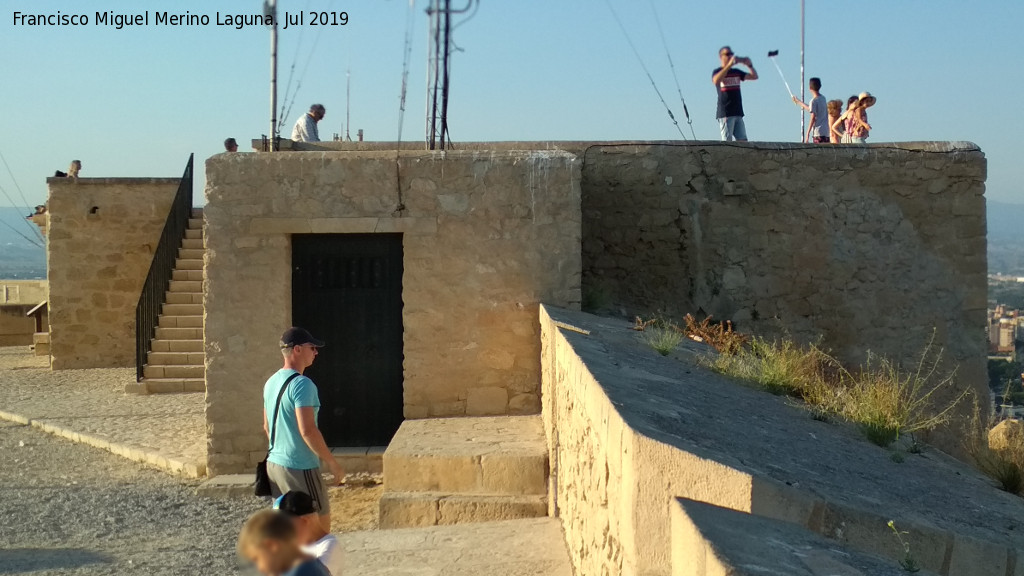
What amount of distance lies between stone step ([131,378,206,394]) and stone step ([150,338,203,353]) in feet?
2.04

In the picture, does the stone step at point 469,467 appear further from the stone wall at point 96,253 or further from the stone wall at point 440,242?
the stone wall at point 96,253

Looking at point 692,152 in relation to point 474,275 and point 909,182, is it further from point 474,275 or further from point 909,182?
point 474,275

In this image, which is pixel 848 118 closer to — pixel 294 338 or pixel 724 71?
pixel 724 71

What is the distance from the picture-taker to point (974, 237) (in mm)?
9094

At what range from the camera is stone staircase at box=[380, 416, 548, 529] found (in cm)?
631

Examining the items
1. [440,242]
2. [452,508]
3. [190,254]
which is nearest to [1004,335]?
[190,254]

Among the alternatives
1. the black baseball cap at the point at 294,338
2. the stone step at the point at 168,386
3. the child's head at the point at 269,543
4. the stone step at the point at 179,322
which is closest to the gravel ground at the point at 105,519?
the black baseball cap at the point at 294,338

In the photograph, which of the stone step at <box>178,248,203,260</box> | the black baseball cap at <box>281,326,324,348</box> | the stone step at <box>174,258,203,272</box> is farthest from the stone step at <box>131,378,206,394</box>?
the black baseball cap at <box>281,326,324,348</box>

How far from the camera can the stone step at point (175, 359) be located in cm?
1302

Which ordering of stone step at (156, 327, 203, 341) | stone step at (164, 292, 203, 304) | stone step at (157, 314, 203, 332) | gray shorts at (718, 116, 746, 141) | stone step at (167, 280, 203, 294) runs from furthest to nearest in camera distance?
stone step at (167, 280, 203, 294) < stone step at (164, 292, 203, 304) < stone step at (157, 314, 203, 332) < stone step at (156, 327, 203, 341) < gray shorts at (718, 116, 746, 141)

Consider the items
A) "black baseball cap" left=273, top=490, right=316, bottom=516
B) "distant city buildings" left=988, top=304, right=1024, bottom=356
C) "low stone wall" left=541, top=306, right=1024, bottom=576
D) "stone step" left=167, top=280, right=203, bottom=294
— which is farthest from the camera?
"distant city buildings" left=988, top=304, right=1024, bottom=356

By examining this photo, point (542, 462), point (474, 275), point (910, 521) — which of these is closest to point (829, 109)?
point (474, 275)

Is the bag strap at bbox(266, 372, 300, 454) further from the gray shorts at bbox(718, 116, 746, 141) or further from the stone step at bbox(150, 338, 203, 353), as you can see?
the stone step at bbox(150, 338, 203, 353)

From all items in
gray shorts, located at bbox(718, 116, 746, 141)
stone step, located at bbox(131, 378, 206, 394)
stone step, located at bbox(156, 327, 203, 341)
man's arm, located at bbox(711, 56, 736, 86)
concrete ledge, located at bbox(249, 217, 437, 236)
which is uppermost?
man's arm, located at bbox(711, 56, 736, 86)
